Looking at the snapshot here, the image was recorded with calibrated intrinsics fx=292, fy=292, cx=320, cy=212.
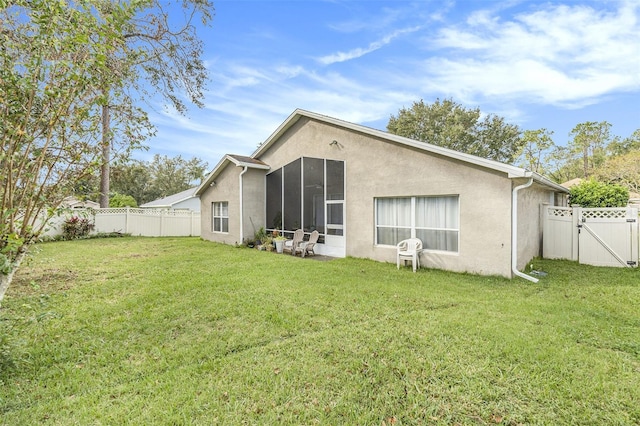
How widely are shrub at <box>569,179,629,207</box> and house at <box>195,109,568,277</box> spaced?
94cm

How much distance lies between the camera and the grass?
9.15ft

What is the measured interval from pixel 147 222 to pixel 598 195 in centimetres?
2376

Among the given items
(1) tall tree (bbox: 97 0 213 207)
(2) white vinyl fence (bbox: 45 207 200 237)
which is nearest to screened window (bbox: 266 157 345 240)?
(1) tall tree (bbox: 97 0 213 207)

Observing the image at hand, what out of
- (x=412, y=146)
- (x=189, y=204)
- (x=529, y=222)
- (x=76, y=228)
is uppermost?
(x=412, y=146)

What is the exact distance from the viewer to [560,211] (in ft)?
32.6

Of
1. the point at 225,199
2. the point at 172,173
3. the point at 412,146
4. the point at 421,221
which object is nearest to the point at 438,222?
the point at 421,221

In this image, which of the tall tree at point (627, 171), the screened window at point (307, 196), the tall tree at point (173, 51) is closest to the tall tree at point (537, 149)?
the tall tree at point (627, 171)

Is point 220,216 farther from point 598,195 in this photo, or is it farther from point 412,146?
point 598,195

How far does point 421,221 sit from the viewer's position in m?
8.88

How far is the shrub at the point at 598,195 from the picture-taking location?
9914mm

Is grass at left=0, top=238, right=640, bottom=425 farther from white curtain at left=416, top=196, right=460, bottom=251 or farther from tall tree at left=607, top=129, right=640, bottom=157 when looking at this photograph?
tall tree at left=607, top=129, right=640, bottom=157

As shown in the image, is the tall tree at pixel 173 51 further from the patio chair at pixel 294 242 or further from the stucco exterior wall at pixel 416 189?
the patio chair at pixel 294 242

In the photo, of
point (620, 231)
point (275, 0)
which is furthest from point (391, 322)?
point (275, 0)

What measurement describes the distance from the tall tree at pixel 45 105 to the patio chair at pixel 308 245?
8489 millimetres
